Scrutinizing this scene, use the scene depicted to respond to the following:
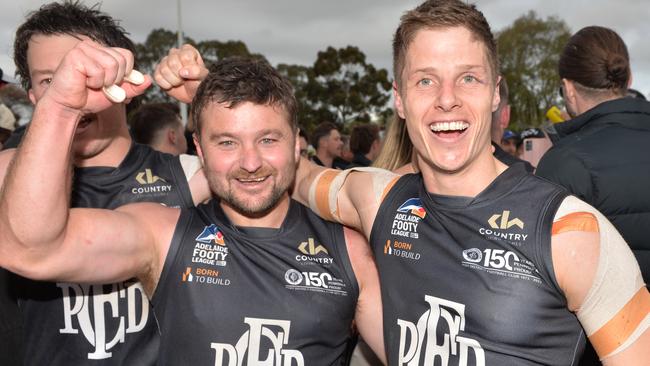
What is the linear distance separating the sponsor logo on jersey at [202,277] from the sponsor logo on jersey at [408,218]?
717mm

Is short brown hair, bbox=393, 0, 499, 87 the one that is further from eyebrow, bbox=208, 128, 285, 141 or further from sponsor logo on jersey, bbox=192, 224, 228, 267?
sponsor logo on jersey, bbox=192, 224, 228, 267

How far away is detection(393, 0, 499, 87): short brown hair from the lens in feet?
7.50

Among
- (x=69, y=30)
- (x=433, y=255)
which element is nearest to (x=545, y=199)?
(x=433, y=255)

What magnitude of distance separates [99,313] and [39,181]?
849 mm

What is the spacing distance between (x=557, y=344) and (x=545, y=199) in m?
0.49

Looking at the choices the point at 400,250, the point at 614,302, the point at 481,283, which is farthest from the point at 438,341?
the point at 614,302

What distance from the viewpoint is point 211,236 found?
2494mm

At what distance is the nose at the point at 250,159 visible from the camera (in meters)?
2.45

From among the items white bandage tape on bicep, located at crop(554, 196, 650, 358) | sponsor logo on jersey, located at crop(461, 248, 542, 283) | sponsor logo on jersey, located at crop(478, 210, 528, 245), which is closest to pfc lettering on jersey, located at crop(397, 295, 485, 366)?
sponsor logo on jersey, located at crop(461, 248, 542, 283)

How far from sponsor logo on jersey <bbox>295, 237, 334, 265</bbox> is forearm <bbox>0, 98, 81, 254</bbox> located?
0.96 meters

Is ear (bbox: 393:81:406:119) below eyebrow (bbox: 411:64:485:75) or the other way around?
below

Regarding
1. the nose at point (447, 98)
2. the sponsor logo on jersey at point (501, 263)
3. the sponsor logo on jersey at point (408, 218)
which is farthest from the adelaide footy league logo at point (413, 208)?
the nose at point (447, 98)

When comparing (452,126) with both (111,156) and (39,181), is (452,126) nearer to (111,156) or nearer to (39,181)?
(39,181)

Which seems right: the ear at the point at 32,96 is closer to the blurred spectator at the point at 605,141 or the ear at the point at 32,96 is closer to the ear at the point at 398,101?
the ear at the point at 398,101
